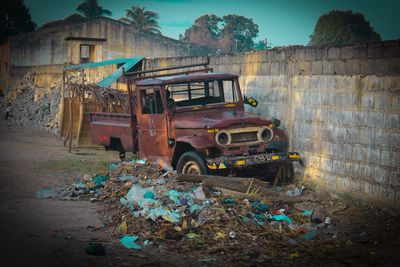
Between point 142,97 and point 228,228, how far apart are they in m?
4.47

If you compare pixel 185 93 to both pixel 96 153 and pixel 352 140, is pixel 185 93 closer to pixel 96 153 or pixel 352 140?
pixel 352 140

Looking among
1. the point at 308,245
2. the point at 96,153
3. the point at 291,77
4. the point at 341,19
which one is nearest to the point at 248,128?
the point at 291,77

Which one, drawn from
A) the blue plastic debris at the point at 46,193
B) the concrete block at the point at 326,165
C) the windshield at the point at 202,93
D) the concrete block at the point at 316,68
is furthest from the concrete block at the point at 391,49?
the blue plastic debris at the point at 46,193

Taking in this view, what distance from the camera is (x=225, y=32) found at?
44812 millimetres

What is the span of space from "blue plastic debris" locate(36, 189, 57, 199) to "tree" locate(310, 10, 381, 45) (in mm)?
30859

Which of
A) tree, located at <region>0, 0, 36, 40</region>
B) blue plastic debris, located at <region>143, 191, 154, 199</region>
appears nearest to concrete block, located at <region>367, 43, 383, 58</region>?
blue plastic debris, located at <region>143, 191, 154, 199</region>

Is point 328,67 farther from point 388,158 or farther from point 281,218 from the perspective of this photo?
point 281,218

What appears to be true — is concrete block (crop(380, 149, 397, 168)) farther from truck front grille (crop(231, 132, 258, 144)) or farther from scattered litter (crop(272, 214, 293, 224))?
truck front grille (crop(231, 132, 258, 144))

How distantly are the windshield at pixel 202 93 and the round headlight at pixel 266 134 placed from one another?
1.29 metres

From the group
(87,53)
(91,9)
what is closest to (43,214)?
(87,53)

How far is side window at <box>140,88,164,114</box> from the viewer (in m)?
10.6

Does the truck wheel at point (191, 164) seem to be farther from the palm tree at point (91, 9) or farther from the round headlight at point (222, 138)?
the palm tree at point (91, 9)

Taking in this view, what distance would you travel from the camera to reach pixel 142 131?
11.2 m

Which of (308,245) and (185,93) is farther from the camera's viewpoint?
(185,93)
